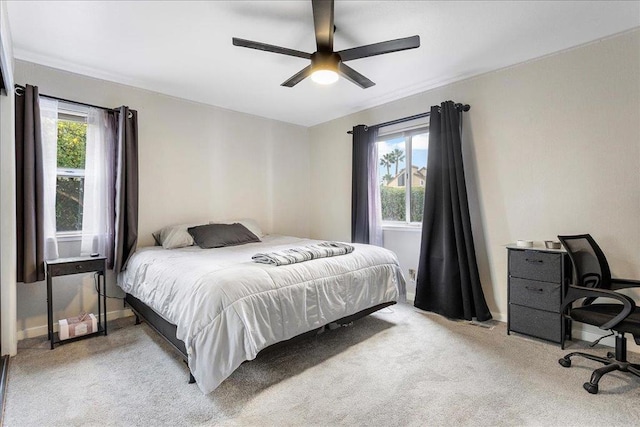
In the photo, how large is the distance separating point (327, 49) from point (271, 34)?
0.58m

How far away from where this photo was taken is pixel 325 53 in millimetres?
2240

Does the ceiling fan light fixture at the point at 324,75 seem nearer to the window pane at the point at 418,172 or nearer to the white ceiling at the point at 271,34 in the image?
the white ceiling at the point at 271,34

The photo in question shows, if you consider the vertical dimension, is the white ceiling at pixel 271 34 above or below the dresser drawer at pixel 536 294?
above

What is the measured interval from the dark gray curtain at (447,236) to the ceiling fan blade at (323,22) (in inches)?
65.1

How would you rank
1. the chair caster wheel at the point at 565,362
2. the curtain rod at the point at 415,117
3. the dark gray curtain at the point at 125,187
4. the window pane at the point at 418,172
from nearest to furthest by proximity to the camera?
the chair caster wheel at the point at 565,362 → the dark gray curtain at the point at 125,187 → the curtain rod at the point at 415,117 → the window pane at the point at 418,172

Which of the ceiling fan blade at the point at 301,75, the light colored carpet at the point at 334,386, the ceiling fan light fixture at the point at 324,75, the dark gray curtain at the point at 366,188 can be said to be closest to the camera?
the light colored carpet at the point at 334,386

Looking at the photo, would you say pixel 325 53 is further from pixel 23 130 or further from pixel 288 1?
pixel 23 130

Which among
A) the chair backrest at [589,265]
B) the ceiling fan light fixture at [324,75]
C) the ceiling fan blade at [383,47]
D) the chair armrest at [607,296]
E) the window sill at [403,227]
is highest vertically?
the ceiling fan blade at [383,47]

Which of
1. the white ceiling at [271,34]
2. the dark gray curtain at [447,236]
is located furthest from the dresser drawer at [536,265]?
the white ceiling at [271,34]

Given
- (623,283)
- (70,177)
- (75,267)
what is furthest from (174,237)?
(623,283)

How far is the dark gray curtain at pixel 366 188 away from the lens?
4.06 meters

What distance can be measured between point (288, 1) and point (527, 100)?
2.32 meters

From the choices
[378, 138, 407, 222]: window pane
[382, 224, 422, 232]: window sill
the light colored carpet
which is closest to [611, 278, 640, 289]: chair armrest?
the light colored carpet

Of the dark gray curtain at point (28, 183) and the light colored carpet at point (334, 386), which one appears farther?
the dark gray curtain at point (28, 183)
